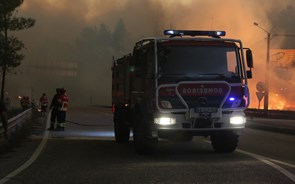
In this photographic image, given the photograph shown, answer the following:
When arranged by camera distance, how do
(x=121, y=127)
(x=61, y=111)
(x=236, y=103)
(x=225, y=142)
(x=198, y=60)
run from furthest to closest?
(x=61, y=111) < (x=121, y=127) < (x=225, y=142) < (x=198, y=60) < (x=236, y=103)

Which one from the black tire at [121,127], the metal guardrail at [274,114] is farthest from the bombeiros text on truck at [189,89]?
the metal guardrail at [274,114]

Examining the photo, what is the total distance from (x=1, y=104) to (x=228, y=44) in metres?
7.02

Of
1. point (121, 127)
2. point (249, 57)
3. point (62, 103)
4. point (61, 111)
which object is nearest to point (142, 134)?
point (249, 57)

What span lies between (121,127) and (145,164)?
14.6 feet

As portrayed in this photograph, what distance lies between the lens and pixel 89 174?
8461 millimetres

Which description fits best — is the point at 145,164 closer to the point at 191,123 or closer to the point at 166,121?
the point at 166,121

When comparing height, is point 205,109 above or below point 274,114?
above

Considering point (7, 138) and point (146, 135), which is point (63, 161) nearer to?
point (146, 135)

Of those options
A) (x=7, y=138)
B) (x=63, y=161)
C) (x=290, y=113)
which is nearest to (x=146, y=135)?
(x=63, y=161)

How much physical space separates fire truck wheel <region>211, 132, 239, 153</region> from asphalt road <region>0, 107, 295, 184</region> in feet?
0.57

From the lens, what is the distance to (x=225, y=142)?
454 inches

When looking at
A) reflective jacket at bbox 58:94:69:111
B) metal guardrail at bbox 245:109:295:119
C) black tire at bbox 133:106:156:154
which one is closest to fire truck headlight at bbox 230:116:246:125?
black tire at bbox 133:106:156:154

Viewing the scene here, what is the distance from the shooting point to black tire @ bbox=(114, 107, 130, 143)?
13742mm

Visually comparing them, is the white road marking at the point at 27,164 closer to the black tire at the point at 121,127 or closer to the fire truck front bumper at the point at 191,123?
the black tire at the point at 121,127
